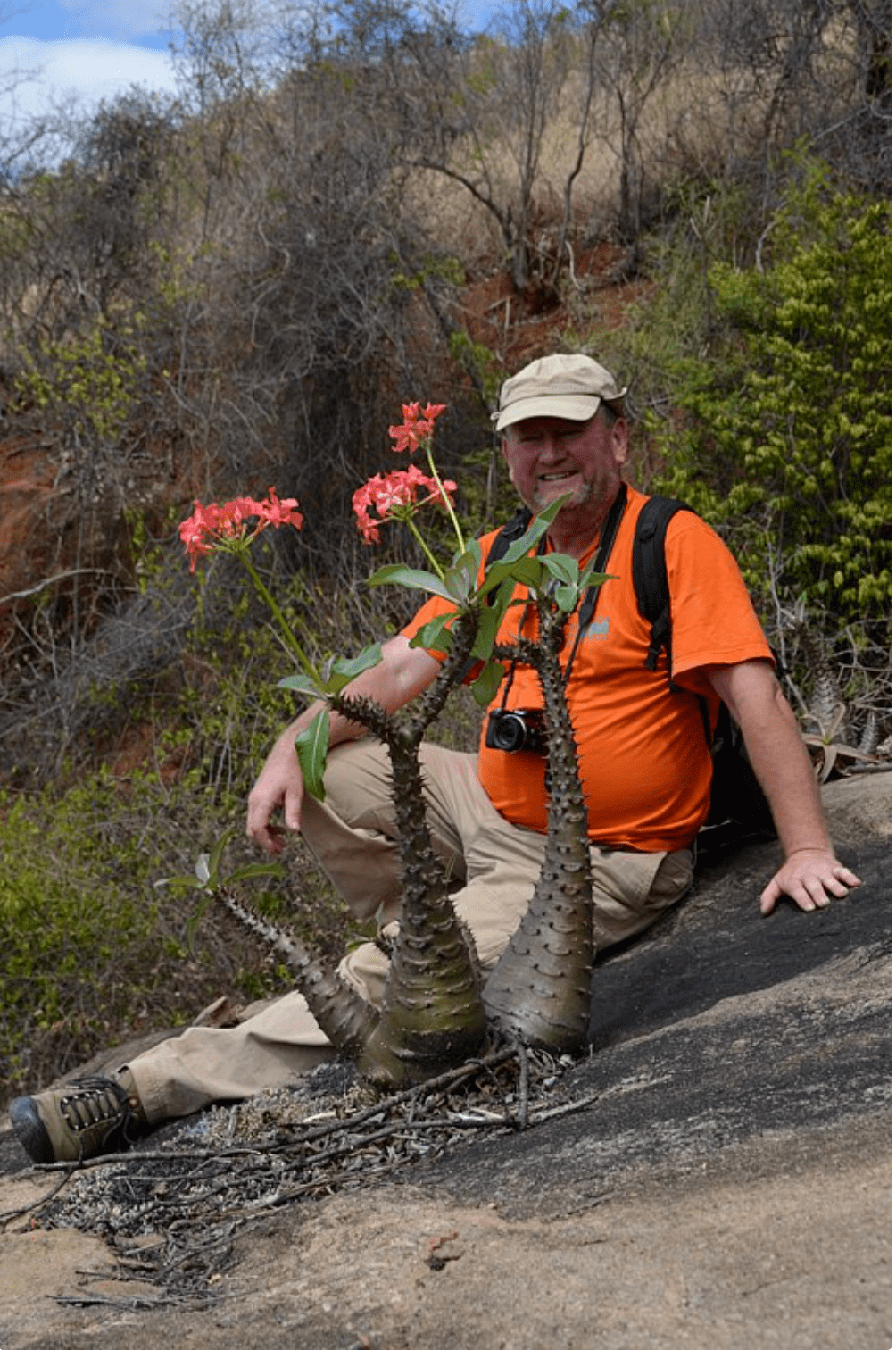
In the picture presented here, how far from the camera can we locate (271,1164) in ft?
9.11

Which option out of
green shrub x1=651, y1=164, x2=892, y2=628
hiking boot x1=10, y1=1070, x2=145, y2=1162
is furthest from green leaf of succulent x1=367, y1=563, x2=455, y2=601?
green shrub x1=651, y1=164, x2=892, y2=628

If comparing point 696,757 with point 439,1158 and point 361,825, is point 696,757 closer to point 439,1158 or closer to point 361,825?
point 361,825

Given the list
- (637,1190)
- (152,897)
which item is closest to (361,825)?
(637,1190)

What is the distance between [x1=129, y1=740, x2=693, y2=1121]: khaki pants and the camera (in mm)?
3471

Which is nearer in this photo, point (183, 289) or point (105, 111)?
point (183, 289)

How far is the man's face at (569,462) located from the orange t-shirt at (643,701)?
10cm

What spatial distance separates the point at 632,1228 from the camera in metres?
1.96

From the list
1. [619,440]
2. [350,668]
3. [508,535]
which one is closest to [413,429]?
[508,535]

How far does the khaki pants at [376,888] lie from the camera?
347cm

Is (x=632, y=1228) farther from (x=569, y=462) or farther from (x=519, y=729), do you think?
(x=569, y=462)

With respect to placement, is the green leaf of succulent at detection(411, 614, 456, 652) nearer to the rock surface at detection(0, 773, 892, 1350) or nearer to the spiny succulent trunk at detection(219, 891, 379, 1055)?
the spiny succulent trunk at detection(219, 891, 379, 1055)

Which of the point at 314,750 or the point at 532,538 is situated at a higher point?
the point at 532,538

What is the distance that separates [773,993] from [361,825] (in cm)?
132

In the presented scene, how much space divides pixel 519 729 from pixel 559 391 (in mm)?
823
